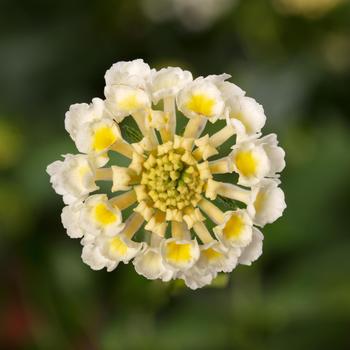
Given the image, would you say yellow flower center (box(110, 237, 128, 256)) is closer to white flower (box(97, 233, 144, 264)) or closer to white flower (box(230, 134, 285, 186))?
white flower (box(97, 233, 144, 264))

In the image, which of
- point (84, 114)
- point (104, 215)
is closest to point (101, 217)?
point (104, 215)

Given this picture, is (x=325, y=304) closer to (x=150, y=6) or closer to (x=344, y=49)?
(x=344, y=49)

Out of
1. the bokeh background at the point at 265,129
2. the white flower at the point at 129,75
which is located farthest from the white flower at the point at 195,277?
the bokeh background at the point at 265,129

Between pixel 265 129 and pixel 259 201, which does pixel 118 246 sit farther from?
pixel 265 129

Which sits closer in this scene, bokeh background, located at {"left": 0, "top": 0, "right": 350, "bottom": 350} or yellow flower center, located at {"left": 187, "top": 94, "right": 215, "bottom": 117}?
yellow flower center, located at {"left": 187, "top": 94, "right": 215, "bottom": 117}

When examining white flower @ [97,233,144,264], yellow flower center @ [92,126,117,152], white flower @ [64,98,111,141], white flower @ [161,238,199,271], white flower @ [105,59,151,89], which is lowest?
white flower @ [161,238,199,271]

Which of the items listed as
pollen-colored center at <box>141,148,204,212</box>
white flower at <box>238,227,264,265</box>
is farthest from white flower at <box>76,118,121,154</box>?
white flower at <box>238,227,264,265</box>

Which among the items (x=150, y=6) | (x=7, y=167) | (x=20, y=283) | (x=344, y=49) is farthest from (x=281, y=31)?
(x=20, y=283)
